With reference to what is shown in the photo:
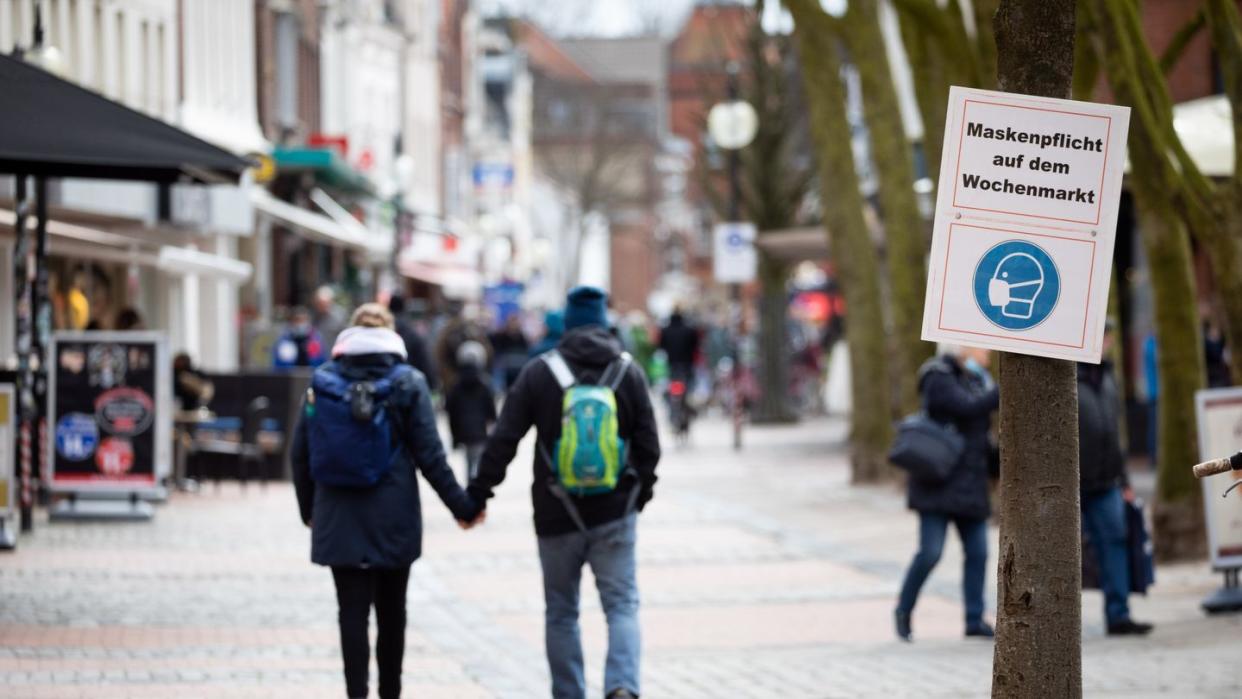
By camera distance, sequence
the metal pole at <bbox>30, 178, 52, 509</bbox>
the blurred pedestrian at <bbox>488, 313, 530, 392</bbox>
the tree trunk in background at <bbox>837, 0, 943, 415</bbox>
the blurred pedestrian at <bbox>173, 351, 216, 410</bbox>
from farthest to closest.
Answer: the blurred pedestrian at <bbox>488, 313, 530, 392</bbox>, the blurred pedestrian at <bbox>173, 351, 216, 410</bbox>, the tree trunk in background at <bbox>837, 0, 943, 415</bbox>, the metal pole at <bbox>30, 178, 52, 509</bbox>

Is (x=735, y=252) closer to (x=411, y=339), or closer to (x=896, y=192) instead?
(x=896, y=192)

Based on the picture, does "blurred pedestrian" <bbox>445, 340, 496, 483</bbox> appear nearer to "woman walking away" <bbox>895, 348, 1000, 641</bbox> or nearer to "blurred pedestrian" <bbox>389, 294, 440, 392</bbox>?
"blurred pedestrian" <bbox>389, 294, 440, 392</bbox>

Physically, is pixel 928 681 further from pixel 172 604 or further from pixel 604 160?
pixel 604 160

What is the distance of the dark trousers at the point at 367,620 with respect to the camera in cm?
831

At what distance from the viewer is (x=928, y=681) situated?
32.8 ft

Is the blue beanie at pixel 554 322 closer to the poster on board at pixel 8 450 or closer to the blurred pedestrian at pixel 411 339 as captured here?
the poster on board at pixel 8 450

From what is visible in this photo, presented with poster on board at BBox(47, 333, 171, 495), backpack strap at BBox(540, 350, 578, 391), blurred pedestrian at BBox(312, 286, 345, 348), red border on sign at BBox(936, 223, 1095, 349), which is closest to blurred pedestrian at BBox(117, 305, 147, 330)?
poster on board at BBox(47, 333, 171, 495)

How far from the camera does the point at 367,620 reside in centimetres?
840

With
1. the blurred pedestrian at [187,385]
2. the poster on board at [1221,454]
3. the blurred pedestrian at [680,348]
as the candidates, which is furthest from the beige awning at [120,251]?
the blurred pedestrian at [680,348]

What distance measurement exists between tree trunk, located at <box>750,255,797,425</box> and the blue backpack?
26.0 meters

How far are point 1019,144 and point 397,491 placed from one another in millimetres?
3337

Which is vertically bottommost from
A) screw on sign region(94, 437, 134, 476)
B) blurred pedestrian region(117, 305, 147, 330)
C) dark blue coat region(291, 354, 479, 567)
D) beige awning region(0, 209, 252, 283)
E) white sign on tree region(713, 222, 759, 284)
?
screw on sign region(94, 437, 134, 476)

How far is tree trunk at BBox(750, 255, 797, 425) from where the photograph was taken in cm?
3422

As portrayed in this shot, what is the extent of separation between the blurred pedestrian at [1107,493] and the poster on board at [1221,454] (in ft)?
2.47
